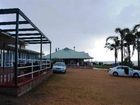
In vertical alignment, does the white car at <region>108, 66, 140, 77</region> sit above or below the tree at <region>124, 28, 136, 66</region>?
below

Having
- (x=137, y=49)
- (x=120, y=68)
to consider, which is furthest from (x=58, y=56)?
(x=120, y=68)

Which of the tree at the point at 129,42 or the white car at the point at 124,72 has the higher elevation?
the tree at the point at 129,42

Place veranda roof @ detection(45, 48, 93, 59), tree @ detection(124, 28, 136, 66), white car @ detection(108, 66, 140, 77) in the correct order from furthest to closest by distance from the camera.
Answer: veranda roof @ detection(45, 48, 93, 59), tree @ detection(124, 28, 136, 66), white car @ detection(108, 66, 140, 77)

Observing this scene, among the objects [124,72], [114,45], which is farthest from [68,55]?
[124,72]

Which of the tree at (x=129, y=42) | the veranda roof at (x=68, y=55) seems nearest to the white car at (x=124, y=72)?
the tree at (x=129, y=42)

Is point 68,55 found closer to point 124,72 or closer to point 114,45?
point 114,45

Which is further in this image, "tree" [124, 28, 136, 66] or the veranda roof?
the veranda roof

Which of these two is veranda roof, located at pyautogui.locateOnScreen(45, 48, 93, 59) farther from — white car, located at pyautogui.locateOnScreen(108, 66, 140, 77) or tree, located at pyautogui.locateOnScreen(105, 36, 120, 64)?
white car, located at pyautogui.locateOnScreen(108, 66, 140, 77)

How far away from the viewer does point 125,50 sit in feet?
214

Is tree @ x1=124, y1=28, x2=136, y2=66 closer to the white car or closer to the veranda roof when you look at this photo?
the white car

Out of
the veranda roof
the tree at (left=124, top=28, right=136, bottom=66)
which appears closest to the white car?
the tree at (left=124, top=28, right=136, bottom=66)

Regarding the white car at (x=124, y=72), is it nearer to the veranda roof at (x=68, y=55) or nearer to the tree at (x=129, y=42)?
the tree at (x=129, y=42)

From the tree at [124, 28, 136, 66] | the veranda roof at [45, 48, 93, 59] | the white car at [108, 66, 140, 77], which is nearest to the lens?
the white car at [108, 66, 140, 77]

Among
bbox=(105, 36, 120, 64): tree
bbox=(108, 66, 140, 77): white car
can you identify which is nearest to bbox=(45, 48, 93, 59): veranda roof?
bbox=(105, 36, 120, 64): tree
